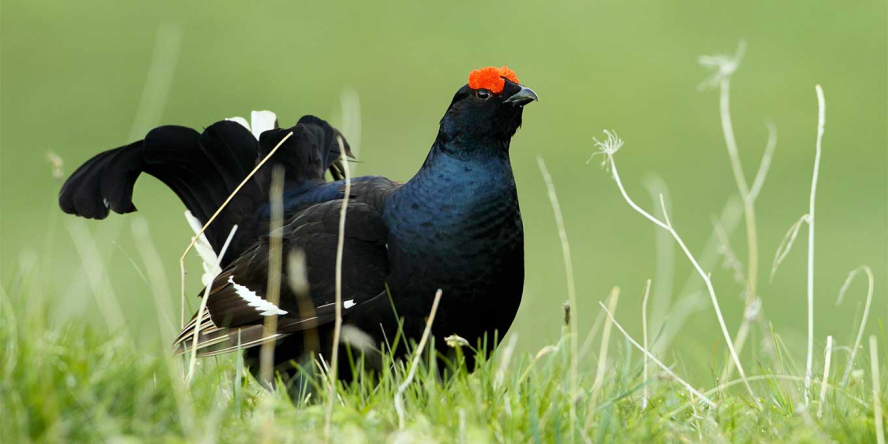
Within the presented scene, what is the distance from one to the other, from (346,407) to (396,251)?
1.41 meters

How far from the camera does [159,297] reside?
358 cm

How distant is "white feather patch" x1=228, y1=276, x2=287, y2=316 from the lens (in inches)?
165

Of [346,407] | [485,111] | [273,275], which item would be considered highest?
[485,111]

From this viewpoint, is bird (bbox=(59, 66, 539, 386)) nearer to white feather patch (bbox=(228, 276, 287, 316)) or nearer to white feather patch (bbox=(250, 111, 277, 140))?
white feather patch (bbox=(228, 276, 287, 316))

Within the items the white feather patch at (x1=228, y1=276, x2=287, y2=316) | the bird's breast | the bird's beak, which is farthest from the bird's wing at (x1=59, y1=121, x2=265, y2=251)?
the bird's beak

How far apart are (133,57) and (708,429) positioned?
1641cm

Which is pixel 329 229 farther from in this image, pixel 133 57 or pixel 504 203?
pixel 133 57

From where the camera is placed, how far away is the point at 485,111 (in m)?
4.11

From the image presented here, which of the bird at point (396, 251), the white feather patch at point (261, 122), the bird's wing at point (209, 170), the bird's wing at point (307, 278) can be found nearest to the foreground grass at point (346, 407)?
the bird at point (396, 251)

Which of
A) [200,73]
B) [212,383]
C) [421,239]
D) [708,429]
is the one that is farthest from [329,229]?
[200,73]

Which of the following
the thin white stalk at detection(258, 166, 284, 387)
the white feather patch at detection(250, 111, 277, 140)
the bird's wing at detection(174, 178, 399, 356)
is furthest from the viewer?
the white feather patch at detection(250, 111, 277, 140)

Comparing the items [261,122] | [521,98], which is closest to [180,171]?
[261,122]

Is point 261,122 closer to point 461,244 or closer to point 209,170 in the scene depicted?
point 209,170

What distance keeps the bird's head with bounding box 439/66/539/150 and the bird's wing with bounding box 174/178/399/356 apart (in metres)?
0.42
